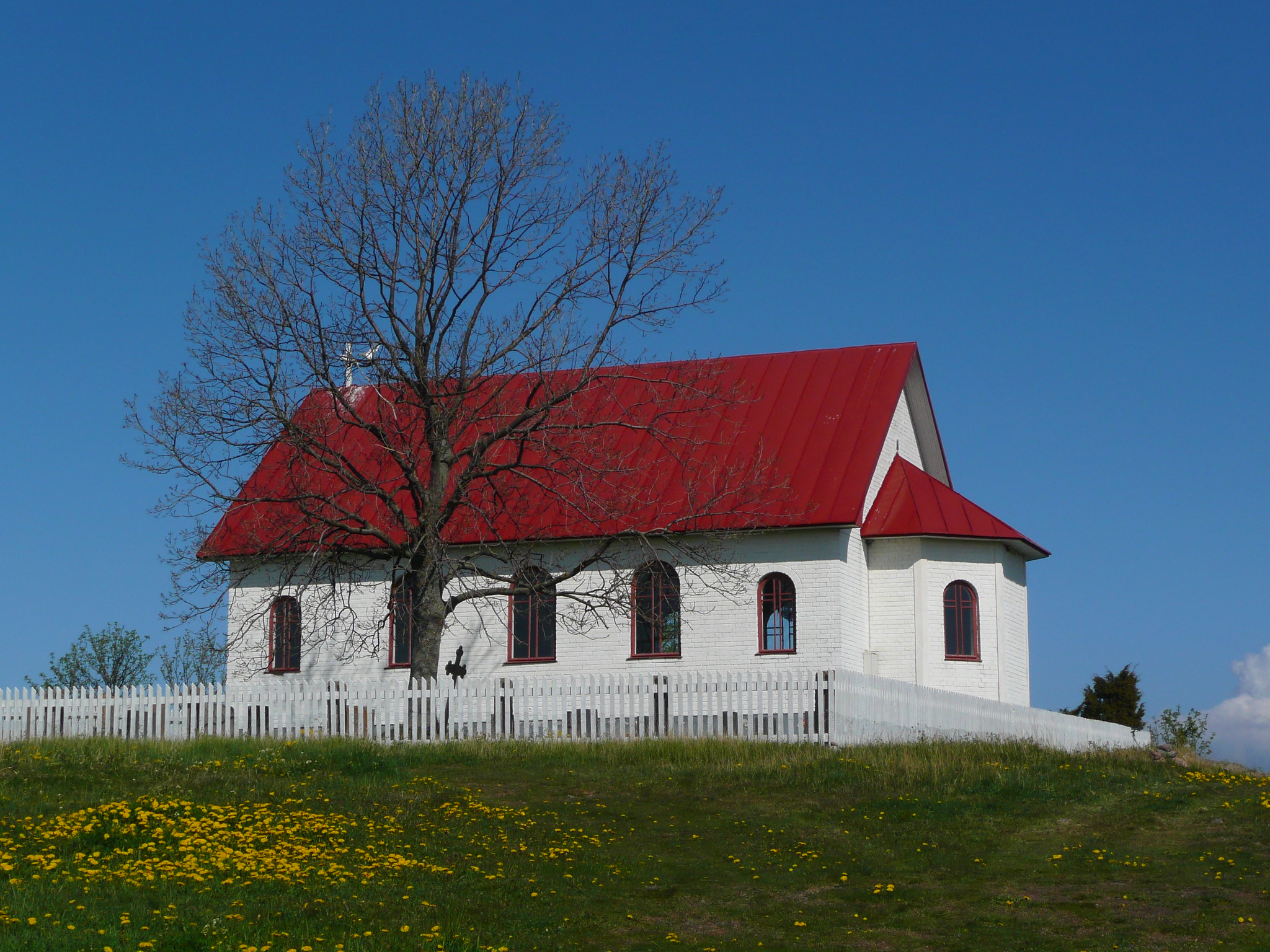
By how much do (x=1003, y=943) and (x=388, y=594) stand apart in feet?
71.5

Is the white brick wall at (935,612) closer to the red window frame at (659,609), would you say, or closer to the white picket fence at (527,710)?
the white picket fence at (527,710)

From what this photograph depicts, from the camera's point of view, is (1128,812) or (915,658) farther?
(915,658)

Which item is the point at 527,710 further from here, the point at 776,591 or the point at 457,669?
the point at 776,591

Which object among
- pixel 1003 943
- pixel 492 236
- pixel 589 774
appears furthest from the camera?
pixel 492 236

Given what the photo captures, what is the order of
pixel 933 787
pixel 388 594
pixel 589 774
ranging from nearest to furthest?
pixel 933 787 < pixel 589 774 < pixel 388 594

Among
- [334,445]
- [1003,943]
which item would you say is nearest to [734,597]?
[334,445]

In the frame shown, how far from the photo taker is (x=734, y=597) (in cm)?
2970

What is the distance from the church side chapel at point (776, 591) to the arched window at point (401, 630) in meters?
0.06

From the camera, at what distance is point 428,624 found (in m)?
27.0

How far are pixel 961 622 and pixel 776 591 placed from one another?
3.97 m

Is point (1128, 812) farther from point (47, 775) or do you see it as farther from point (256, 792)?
point (47, 775)

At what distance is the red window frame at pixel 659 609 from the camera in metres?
30.1

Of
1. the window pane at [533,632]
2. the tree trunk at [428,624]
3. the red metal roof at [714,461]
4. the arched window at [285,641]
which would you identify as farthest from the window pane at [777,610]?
the arched window at [285,641]

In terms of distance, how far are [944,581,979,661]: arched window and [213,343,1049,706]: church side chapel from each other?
0.11 ft
